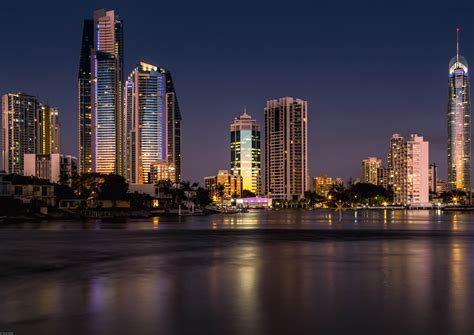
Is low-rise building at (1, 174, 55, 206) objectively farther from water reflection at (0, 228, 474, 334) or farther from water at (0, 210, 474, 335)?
water reflection at (0, 228, 474, 334)

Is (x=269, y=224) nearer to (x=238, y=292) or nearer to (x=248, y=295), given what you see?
(x=238, y=292)

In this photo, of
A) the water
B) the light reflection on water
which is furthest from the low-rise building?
the water

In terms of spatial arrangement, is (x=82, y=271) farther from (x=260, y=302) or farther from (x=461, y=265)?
(x=461, y=265)

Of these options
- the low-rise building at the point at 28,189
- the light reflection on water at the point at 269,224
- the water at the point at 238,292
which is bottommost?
the light reflection on water at the point at 269,224

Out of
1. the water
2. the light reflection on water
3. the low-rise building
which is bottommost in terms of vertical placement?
the light reflection on water

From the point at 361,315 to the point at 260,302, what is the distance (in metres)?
3.43

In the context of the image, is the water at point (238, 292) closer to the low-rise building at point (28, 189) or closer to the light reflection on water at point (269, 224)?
the light reflection on water at point (269, 224)

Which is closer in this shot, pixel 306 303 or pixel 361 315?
pixel 361 315

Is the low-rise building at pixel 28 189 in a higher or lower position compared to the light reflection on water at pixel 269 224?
higher

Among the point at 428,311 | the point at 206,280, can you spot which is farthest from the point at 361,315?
the point at 206,280

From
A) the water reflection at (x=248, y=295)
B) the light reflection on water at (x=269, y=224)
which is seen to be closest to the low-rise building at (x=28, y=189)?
the light reflection on water at (x=269, y=224)

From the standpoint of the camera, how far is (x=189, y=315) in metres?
16.8

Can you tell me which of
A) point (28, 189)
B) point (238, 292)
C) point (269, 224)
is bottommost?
point (269, 224)

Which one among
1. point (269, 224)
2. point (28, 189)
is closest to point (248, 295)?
point (269, 224)
